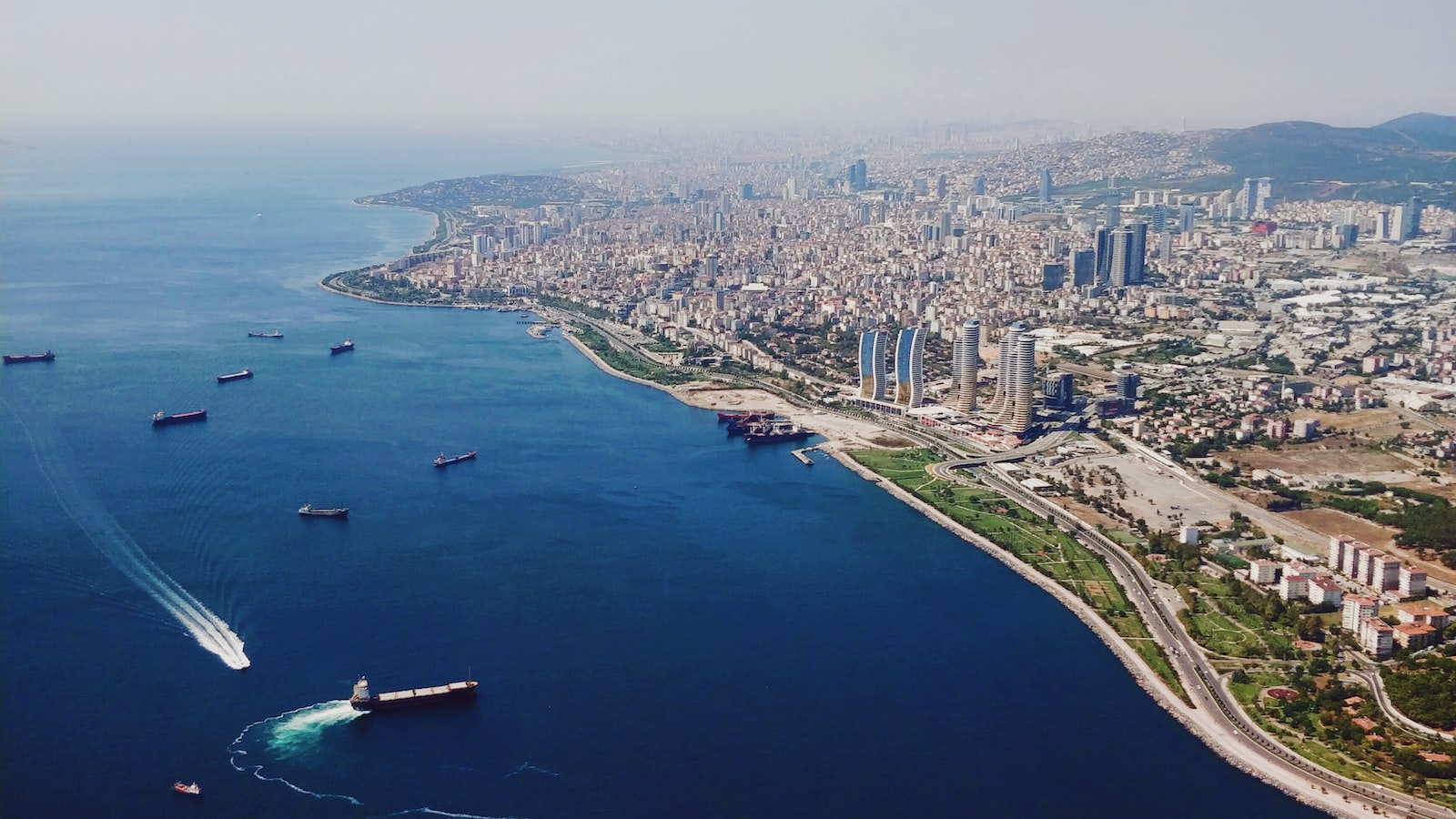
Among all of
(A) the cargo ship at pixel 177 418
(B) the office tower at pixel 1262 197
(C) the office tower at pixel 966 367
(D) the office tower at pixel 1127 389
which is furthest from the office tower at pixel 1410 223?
(A) the cargo ship at pixel 177 418

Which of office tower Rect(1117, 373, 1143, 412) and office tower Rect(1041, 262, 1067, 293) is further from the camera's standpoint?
office tower Rect(1041, 262, 1067, 293)

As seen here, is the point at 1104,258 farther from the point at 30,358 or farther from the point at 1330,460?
the point at 30,358

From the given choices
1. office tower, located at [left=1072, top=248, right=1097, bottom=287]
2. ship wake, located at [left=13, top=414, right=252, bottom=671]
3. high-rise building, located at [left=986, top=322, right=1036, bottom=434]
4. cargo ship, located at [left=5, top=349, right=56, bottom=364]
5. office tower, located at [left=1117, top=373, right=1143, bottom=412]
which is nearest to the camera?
ship wake, located at [left=13, top=414, right=252, bottom=671]

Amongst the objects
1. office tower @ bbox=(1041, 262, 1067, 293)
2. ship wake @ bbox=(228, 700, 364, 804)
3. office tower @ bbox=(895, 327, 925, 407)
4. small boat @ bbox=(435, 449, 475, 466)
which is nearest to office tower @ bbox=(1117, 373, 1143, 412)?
office tower @ bbox=(895, 327, 925, 407)

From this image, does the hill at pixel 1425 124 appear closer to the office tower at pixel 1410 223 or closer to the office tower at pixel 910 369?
the office tower at pixel 1410 223

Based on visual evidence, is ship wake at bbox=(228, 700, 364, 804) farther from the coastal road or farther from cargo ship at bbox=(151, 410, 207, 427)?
cargo ship at bbox=(151, 410, 207, 427)

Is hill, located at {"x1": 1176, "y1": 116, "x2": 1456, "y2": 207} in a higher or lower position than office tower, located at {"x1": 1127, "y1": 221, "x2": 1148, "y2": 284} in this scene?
higher

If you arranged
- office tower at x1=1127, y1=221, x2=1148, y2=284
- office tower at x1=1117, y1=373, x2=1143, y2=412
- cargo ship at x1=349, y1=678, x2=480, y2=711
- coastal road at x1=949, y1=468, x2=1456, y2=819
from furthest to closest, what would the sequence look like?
office tower at x1=1127, y1=221, x2=1148, y2=284 → office tower at x1=1117, y1=373, x2=1143, y2=412 → cargo ship at x1=349, y1=678, x2=480, y2=711 → coastal road at x1=949, y1=468, x2=1456, y2=819
